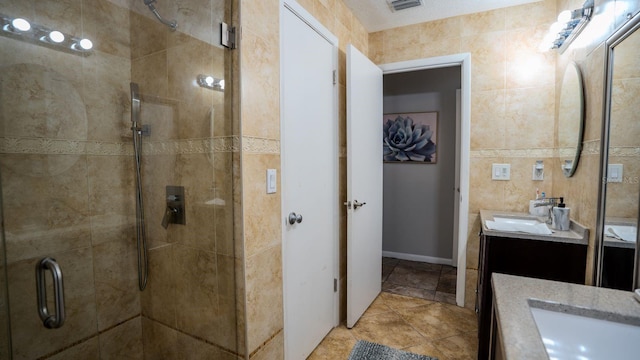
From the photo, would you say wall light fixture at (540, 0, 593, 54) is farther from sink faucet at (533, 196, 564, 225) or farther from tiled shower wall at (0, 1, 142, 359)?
tiled shower wall at (0, 1, 142, 359)

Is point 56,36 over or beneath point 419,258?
over

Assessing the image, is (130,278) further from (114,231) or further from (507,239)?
(507,239)

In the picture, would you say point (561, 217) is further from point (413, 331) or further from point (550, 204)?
point (413, 331)

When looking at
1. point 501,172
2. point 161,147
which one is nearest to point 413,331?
point 501,172

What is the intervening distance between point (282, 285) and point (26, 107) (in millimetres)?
1359

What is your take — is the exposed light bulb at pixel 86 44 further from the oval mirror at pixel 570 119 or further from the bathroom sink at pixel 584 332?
the oval mirror at pixel 570 119

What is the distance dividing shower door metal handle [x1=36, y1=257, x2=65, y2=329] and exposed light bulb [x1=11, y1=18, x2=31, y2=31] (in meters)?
0.93

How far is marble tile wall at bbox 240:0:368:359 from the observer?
1.38 metres

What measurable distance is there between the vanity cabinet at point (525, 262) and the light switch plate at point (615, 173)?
20.1 inches

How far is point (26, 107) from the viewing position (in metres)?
1.21

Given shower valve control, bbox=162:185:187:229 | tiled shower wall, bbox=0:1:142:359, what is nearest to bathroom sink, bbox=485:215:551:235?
shower valve control, bbox=162:185:187:229

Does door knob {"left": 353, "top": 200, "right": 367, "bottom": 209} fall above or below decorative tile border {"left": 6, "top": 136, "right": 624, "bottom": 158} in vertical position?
below

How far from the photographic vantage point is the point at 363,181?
238cm

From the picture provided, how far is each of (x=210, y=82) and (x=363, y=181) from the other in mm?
1375
